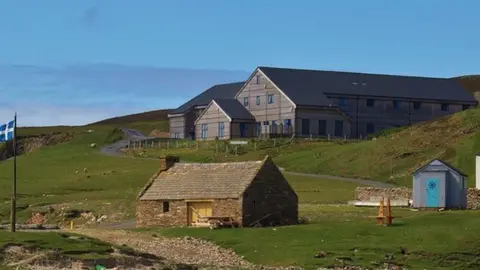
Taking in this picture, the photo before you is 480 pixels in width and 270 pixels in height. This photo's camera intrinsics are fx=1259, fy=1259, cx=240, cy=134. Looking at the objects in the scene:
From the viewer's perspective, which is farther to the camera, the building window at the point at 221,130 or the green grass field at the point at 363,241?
the building window at the point at 221,130

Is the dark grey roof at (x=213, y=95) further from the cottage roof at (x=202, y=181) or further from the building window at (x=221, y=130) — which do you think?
the cottage roof at (x=202, y=181)

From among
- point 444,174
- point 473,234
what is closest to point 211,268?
point 473,234

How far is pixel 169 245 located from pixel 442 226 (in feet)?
40.5

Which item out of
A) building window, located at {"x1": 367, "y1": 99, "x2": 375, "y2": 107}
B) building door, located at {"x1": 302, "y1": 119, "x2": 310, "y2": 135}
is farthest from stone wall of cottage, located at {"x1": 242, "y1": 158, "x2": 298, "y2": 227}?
building window, located at {"x1": 367, "y1": 99, "x2": 375, "y2": 107}

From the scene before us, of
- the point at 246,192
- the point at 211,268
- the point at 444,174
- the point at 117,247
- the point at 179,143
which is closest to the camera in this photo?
the point at 211,268

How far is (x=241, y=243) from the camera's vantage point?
54.4 metres

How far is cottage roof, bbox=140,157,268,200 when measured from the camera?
2490 inches

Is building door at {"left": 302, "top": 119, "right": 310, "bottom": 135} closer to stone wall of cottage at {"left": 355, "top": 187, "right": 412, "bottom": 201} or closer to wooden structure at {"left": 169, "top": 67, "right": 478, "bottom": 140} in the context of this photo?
wooden structure at {"left": 169, "top": 67, "right": 478, "bottom": 140}

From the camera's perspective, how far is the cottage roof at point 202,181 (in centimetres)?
6325

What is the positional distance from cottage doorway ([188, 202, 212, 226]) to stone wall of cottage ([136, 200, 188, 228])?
256mm

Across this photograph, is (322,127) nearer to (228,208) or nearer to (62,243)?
(228,208)

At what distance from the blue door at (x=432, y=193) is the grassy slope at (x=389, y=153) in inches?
783

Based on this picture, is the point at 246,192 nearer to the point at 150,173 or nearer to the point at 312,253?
the point at 312,253

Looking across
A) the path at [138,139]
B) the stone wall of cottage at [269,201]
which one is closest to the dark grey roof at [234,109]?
the path at [138,139]
